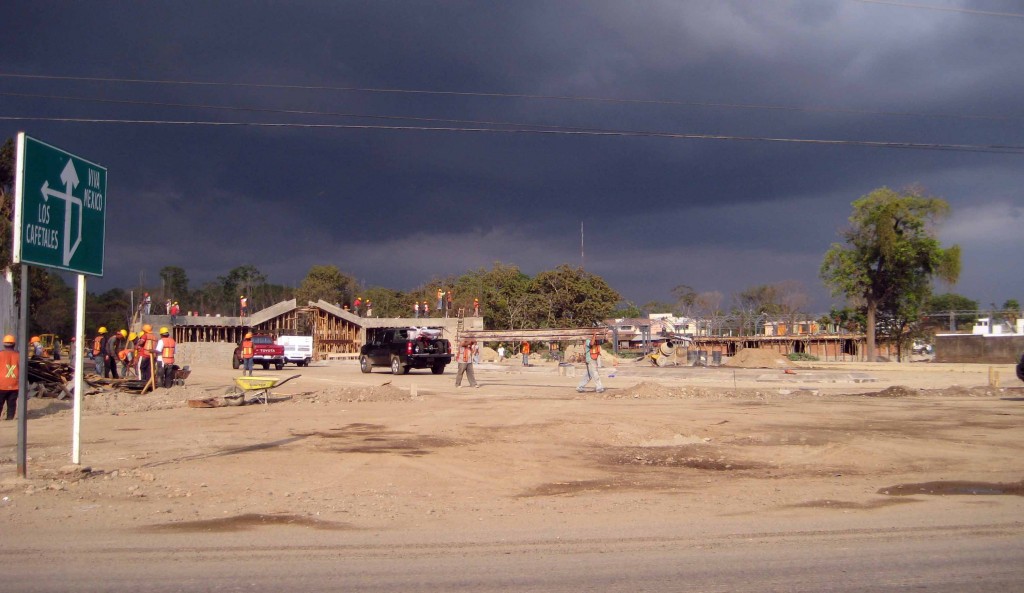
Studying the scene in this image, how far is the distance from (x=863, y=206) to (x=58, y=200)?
5387 centimetres

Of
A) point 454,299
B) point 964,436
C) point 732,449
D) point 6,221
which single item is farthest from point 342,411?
point 454,299

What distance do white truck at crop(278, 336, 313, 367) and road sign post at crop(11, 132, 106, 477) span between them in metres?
36.7

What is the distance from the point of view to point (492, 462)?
1247cm

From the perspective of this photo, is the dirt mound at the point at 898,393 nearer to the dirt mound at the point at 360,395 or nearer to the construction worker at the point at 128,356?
the dirt mound at the point at 360,395

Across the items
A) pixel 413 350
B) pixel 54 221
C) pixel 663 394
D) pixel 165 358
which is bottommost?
pixel 663 394

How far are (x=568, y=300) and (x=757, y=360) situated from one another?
95.8ft

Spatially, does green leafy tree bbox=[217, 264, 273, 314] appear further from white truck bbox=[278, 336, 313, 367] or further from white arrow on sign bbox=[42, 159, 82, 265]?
white arrow on sign bbox=[42, 159, 82, 265]


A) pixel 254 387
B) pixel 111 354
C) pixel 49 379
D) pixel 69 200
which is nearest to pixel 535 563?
pixel 69 200

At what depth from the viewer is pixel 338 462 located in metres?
12.2

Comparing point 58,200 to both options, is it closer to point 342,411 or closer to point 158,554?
point 158,554

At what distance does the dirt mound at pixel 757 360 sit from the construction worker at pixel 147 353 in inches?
1237

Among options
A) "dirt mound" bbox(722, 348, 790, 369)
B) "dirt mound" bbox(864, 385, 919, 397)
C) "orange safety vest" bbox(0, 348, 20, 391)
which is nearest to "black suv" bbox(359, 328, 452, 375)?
"dirt mound" bbox(722, 348, 790, 369)

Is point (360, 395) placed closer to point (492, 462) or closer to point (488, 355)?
point (492, 462)

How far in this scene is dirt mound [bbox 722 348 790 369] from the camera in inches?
1783
